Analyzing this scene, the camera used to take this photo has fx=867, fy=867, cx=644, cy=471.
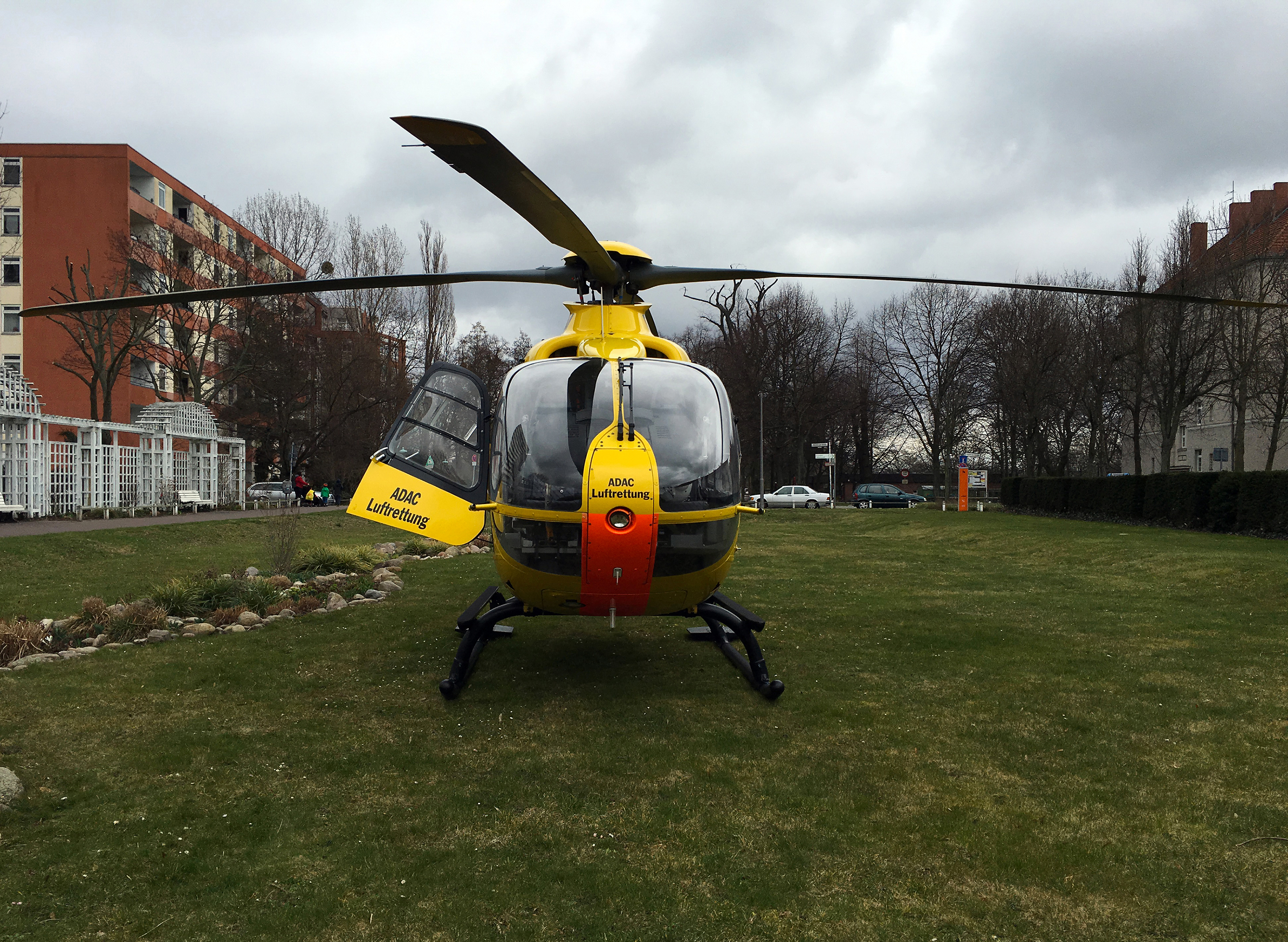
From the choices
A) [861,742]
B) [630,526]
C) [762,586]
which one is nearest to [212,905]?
[630,526]

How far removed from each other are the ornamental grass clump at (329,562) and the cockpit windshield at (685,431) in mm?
8702

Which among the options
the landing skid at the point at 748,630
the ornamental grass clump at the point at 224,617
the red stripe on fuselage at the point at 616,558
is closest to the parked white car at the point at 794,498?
the ornamental grass clump at the point at 224,617

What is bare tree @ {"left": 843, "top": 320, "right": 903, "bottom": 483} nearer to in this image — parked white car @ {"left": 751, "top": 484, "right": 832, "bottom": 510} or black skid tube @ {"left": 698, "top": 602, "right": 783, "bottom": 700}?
parked white car @ {"left": 751, "top": 484, "right": 832, "bottom": 510}

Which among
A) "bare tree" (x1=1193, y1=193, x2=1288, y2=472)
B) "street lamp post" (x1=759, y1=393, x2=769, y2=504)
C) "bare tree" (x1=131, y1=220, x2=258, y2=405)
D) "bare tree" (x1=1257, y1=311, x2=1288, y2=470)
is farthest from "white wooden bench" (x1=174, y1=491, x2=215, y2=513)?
"bare tree" (x1=1257, y1=311, x2=1288, y2=470)

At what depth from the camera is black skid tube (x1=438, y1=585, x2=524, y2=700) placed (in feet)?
20.8

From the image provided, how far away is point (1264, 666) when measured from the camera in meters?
7.17

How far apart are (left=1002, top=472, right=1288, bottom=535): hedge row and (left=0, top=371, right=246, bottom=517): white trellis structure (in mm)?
29282

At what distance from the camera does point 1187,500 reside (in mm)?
22094

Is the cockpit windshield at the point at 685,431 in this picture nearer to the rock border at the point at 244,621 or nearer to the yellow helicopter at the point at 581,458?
the yellow helicopter at the point at 581,458

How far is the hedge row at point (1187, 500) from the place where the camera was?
1884cm

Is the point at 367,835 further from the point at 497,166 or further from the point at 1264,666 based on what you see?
the point at 1264,666

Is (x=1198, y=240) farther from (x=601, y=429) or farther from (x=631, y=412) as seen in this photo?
(x=601, y=429)

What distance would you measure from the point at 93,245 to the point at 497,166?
48.7 meters

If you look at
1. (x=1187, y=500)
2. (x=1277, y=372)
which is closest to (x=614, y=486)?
(x=1187, y=500)
